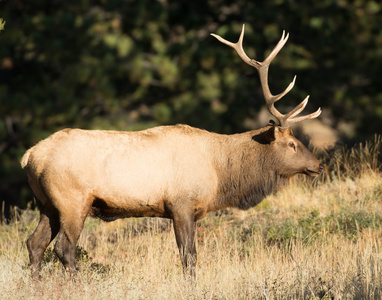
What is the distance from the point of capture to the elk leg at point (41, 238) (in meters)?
6.35

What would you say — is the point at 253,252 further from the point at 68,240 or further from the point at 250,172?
the point at 68,240

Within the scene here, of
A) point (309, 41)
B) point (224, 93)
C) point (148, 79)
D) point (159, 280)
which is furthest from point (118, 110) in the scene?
point (159, 280)

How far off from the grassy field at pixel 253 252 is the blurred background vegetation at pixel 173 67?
5265 millimetres

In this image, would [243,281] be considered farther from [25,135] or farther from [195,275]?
[25,135]

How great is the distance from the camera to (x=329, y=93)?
51.5ft

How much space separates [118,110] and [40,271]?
10.7 meters

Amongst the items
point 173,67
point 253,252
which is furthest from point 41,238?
point 173,67

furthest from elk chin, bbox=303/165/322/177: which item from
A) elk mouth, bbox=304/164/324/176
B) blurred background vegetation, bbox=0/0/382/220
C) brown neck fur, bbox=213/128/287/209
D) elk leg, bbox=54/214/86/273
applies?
blurred background vegetation, bbox=0/0/382/220

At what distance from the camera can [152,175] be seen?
6332 millimetres

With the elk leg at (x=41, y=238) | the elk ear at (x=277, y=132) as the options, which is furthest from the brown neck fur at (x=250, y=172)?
the elk leg at (x=41, y=238)

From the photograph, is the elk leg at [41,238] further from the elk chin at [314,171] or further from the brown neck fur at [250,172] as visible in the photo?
the elk chin at [314,171]

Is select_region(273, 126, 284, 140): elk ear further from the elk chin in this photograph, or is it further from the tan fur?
the elk chin

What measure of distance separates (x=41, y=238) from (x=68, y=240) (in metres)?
0.44

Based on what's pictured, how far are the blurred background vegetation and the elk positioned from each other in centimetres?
761
